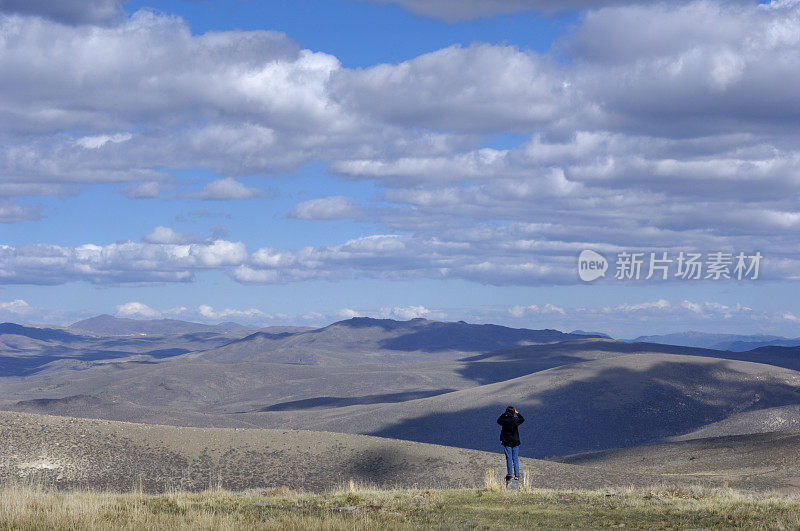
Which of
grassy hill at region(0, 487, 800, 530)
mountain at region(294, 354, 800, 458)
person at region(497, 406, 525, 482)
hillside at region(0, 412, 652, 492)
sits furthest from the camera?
mountain at region(294, 354, 800, 458)

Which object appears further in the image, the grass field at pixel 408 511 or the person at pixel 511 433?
the person at pixel 511 433

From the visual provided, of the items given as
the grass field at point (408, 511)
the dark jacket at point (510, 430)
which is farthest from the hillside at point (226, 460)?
the grass field at point (408, 511)

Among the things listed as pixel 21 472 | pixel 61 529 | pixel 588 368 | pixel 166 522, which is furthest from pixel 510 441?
pixel 588 368

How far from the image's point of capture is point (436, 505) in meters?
16.4

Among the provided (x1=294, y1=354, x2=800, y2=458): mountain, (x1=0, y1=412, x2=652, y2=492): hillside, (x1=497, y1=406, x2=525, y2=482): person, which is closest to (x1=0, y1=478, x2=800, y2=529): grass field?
(x1=497, y1=406, x2=525, y2=482): person

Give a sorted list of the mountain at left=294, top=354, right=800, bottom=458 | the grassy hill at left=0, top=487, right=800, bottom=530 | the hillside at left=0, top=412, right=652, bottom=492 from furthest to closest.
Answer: the mountain at left=294, top=354, right=800, bottom=458 < the hillside at left=0, top=412, right=652, bottom=492 < the grassy hill at left=0, top=487, right=800, bottom=530

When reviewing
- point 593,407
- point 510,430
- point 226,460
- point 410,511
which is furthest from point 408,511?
point 593,407

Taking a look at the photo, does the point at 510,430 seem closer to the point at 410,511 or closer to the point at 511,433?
the point at 511,433

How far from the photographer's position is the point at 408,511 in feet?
50.3

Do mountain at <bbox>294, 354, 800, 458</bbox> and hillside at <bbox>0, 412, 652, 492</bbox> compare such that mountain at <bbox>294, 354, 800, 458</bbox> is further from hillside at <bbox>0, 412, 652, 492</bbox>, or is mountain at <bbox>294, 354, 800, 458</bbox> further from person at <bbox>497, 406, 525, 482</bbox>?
person at <bbox>497, 406, 525, 482</bbox>

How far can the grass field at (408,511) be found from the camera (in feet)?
40.8

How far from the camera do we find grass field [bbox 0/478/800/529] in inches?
489

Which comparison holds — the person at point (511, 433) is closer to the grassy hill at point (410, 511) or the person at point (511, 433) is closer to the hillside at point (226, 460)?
the grassy hill at point (410, 511)

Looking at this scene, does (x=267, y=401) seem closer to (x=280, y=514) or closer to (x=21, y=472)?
(x=21, y=472)
